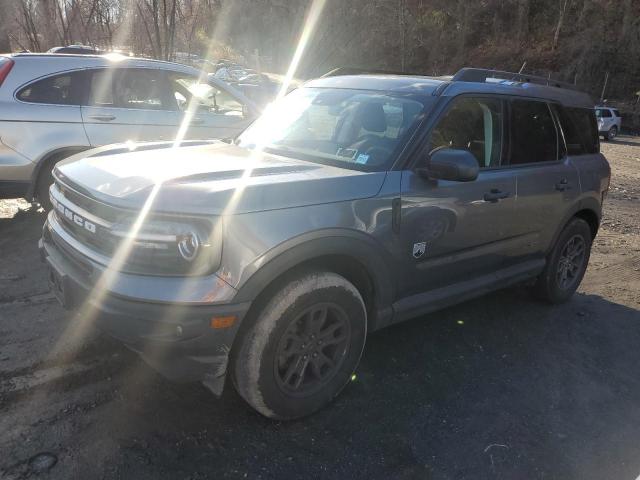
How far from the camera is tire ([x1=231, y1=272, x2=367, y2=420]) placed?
8.91 ft

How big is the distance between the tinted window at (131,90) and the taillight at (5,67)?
775 mm

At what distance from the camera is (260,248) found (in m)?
2.57

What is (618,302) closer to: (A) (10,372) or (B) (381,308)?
(B) (381,308)

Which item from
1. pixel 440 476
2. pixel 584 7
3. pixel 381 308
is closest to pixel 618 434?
pixel 440 476

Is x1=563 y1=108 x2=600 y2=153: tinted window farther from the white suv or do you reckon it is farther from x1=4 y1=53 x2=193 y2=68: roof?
the white suv

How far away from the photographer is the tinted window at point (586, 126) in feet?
15.7

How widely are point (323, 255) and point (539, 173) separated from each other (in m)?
2.23

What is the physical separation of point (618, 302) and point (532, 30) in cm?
4989

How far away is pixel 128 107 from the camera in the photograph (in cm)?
623

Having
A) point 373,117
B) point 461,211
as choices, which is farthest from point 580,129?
point 373,117

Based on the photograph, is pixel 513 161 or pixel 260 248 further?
pixel 513 161

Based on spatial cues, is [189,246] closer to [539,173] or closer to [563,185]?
[539,173]

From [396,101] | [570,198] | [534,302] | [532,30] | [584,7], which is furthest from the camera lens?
[532,30]

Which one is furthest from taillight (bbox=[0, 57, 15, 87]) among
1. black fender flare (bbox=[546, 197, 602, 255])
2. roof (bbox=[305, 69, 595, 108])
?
black fender flare (bbox=[546, 197, 602, 255])
